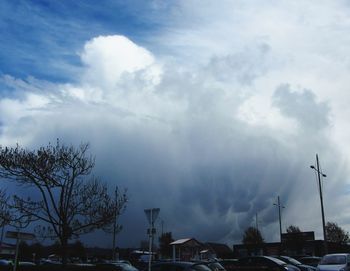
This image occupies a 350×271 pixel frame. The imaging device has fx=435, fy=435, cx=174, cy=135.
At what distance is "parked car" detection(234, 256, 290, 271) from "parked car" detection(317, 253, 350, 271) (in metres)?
1.86

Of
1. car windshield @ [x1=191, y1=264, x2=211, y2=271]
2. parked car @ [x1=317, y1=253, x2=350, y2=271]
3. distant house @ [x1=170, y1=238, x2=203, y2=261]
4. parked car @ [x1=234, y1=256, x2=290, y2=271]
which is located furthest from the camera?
distant house @ [x1=170, y1=238, x2=203, y2=261]

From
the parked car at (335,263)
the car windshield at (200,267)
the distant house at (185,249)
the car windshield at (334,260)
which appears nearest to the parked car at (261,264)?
the parked car at (335,263)

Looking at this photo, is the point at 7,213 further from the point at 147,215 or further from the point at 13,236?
the point at 147,215

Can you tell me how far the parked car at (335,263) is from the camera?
21.0 meters

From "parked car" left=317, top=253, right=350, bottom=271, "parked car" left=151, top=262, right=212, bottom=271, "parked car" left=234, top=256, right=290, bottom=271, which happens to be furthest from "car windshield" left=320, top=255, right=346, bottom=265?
"parked car" left=151, top=262, right=212, bottom=271

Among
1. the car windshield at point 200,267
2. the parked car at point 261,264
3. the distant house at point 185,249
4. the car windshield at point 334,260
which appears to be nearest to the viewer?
the car windshield at point 200,267

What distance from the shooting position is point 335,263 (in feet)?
72.1

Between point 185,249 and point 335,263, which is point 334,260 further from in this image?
point 185,249

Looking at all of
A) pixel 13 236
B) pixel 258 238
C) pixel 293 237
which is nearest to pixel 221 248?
pixel 258 238

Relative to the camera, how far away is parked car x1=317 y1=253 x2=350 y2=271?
21.0 metres

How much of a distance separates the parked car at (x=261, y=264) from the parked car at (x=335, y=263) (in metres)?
1.86

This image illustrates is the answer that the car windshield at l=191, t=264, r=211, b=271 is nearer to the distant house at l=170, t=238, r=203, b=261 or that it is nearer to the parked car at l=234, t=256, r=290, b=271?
the parked car at l=234, t=256, r=290, b=271

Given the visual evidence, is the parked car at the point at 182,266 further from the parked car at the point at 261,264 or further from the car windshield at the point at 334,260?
the car windshield at the point at 334,260

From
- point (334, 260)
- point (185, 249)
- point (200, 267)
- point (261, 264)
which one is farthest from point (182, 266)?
point (185, 249)
